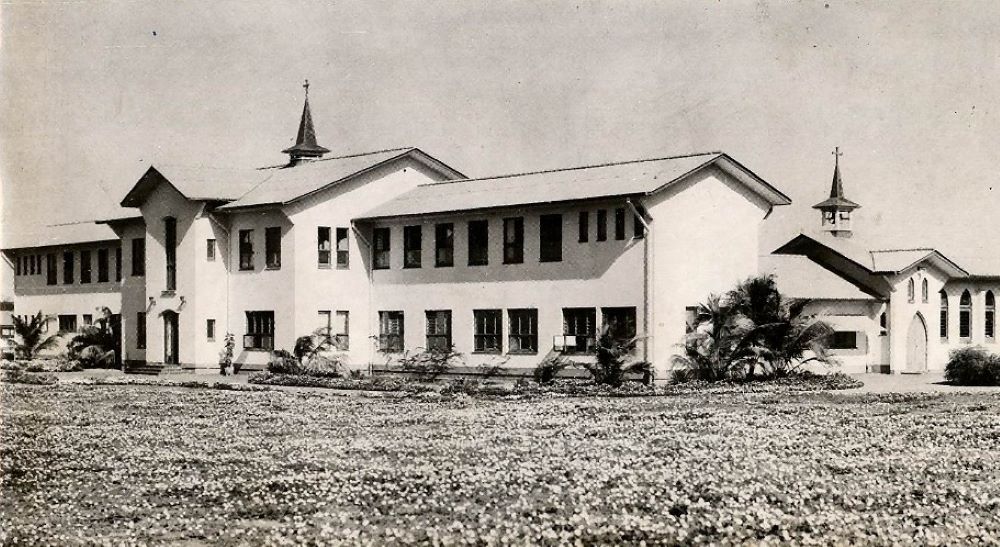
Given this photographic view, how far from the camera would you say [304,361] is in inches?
1441

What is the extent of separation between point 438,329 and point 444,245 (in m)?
2.63

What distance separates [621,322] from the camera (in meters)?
32.9

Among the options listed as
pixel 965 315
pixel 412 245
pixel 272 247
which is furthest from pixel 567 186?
pixel 965 315

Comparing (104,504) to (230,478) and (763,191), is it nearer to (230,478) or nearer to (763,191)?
(230,478)

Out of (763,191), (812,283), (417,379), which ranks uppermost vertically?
(763,191)

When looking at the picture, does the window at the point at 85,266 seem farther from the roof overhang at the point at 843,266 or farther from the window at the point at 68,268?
the roof overhang at the point at 843,266

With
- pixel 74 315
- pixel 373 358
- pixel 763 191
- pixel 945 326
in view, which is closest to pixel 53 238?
pixel 74 315

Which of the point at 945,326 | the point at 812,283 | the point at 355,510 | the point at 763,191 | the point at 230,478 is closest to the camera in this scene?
the point at 355,510

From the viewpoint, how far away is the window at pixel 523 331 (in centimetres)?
3475

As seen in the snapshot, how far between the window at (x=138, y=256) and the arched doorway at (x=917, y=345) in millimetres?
27573

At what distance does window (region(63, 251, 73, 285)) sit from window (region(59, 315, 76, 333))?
4.84 feet

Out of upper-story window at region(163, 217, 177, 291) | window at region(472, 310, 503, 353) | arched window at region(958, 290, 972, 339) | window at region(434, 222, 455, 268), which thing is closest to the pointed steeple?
upper-story window at region(163, 217, 177, 291)

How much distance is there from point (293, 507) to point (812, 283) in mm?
28915

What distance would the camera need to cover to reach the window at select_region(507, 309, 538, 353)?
34750 millimetres
